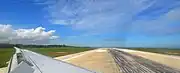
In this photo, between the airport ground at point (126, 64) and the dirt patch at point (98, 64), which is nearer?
the dirt patch at point (98, 64)

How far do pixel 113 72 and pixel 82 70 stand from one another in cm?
1277

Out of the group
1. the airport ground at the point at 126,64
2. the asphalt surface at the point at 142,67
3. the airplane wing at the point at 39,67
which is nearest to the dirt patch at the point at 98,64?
the airport ground at the point at 126,64

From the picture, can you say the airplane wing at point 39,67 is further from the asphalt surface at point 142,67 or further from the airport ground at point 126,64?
the asphalt surface at point 142,67

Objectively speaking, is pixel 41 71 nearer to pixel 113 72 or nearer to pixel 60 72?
pixel 60 72

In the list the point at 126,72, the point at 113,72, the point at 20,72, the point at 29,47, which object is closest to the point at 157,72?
the point at 126,72

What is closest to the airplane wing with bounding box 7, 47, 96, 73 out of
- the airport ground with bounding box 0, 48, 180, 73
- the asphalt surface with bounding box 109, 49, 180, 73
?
the airport ground with bounding box 0, 48, 180, 73

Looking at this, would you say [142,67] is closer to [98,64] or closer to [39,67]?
[98,64]

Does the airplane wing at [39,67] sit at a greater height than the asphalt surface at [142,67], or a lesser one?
→ greater

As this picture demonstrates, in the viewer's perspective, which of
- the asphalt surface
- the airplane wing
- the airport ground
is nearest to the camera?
the airplane wing

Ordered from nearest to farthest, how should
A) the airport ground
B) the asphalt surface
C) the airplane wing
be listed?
1. the airplane wing
2. the asphalt surface
3. the airport ground

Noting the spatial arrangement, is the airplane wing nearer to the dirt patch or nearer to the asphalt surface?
the dirt patch

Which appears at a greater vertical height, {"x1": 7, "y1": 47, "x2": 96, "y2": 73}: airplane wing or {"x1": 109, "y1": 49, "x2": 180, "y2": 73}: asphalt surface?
{"x1": 7, "y1": 47, "x2": 96, "y2": 73}: airplane wing

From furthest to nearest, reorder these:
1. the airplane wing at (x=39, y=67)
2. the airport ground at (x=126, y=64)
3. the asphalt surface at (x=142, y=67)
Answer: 1. the airport ground at (x=126, y=64)
2. the asphalt surface at (x=142, y=67)
3. the airplane wing at (x=39, y=67)

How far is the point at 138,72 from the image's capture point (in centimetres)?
1767
